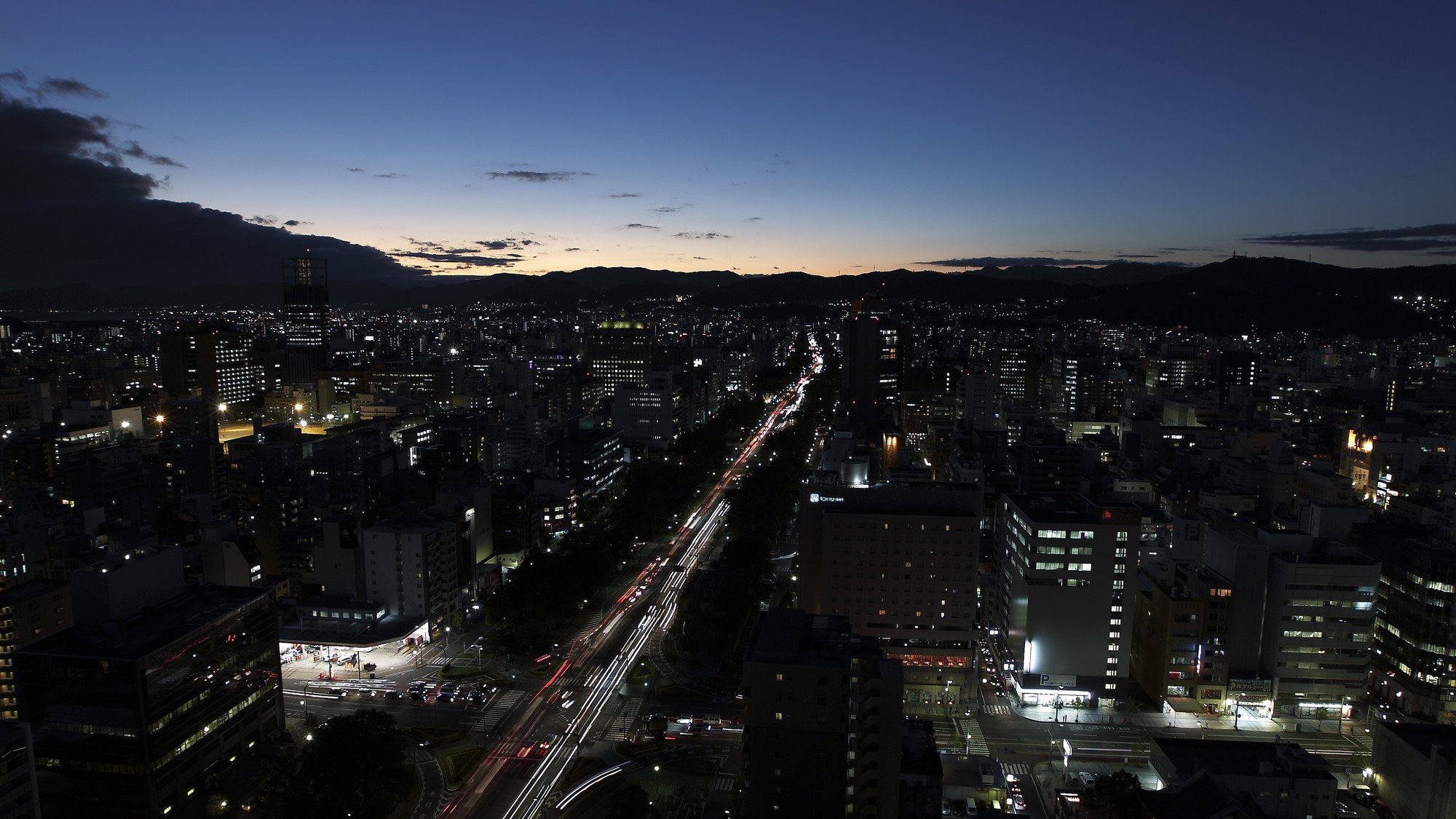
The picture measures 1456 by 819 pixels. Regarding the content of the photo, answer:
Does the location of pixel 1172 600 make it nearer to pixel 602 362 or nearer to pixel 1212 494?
pixel 1212 494

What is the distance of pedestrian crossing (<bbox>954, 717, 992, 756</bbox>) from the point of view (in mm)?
17578

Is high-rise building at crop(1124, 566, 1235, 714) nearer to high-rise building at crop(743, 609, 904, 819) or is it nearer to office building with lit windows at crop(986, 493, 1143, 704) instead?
office building with lit windows at crop(986, 493, 1143, 704)

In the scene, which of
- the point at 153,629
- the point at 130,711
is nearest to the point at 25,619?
A: the point at 153,629

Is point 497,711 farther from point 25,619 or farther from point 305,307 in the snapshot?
point 305,307

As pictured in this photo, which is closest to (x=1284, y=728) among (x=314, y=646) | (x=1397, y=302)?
(x=314, y=646)

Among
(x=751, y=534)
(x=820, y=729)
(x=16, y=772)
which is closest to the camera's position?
(x=16, y=772)

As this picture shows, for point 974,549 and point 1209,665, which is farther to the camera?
point 974,549

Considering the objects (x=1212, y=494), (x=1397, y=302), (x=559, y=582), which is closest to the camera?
(x=559, y=582)

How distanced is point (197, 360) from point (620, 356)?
1138 inches

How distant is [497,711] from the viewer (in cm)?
1850

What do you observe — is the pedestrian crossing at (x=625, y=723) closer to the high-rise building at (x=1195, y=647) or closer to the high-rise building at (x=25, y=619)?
the high-rise building at (x=25, y=619)

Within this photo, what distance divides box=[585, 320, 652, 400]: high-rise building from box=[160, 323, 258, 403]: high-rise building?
79.4 ft

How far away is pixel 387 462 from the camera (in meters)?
34.6

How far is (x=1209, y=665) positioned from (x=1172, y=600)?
5.37 feet
